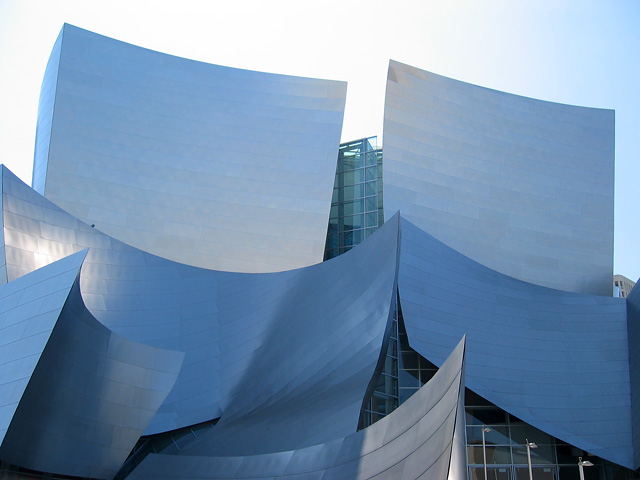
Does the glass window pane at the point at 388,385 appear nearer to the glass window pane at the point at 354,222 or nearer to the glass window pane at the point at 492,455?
the glass window pane at the point at 492,455

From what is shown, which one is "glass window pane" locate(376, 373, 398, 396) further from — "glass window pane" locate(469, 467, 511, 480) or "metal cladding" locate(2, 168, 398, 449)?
"metal cladding" locate(2, 168, 398, 449)

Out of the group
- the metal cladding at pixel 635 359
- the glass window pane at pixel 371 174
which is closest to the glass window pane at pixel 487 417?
the metal cladding at pixel 635 359

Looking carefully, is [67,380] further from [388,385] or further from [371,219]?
[371,219]

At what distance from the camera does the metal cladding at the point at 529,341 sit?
1405 centimetres

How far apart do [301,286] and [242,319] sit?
140 centimetres

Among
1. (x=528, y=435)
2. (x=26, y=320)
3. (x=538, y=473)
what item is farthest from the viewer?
(x=528, y=435)

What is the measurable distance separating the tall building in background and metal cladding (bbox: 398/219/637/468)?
5cm

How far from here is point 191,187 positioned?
68.6 ft

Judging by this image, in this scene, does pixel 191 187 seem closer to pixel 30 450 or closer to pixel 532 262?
pixel 532 262

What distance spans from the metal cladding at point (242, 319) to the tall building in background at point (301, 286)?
46mm

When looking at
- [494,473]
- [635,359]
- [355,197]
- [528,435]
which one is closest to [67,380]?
[494,473]

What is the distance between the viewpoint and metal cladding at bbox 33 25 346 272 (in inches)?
802

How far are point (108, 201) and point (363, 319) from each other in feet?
34.6

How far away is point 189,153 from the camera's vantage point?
21312 millimetres
